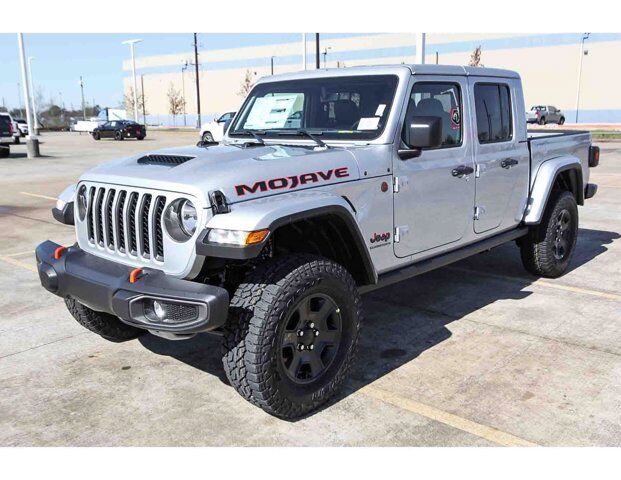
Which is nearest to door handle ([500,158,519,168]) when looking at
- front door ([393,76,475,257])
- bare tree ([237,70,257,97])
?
front door ([393,76,475,257])

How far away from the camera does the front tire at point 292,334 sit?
3.13 meters

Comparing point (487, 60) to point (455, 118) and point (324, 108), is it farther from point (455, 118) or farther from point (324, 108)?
point (324, 108)

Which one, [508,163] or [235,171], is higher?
[235,171]

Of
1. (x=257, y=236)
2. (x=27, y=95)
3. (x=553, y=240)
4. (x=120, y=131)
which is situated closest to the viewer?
(x=257, y=236)

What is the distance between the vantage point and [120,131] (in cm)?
3828

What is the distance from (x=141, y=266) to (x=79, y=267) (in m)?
0.41

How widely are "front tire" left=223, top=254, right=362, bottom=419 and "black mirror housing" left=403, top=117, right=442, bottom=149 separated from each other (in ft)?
3.32

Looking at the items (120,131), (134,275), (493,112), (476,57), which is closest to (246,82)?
(476,57)

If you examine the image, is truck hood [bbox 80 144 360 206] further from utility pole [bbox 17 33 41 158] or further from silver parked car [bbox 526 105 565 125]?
silver parked car [bbox 526 105 565 125]

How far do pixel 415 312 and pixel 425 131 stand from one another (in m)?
1.79

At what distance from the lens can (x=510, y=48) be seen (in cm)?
5512

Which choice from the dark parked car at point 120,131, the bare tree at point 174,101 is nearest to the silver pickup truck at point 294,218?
the dark parked car at point 120,131
